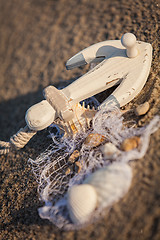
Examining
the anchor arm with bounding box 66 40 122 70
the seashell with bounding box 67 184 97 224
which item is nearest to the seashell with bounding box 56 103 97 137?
the anchor arm with bounding box 66 40 122 70

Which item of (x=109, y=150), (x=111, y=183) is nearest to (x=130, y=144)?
(x=109, y=150)

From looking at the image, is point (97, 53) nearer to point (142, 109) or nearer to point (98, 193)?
point (142, 109)

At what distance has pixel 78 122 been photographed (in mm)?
1338

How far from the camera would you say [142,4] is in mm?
1880

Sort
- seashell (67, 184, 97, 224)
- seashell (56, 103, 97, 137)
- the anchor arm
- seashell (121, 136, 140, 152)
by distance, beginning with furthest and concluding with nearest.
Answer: the anchor arm < seashell (56, 103, 97, 137) < seashell (121, 136, 140, 152) < seashell (67, 184, 97, 224)

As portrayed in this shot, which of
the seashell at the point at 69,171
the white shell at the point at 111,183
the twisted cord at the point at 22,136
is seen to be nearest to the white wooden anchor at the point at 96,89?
the twisted cord at the point at 22,136

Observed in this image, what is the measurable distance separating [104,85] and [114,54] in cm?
22

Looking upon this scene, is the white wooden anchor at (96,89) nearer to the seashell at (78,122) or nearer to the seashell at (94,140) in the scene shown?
the seashell at (78,122)

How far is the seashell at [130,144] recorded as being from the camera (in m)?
1.08

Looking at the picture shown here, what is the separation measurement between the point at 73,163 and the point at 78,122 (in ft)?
0.78

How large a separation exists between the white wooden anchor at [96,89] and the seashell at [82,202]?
0.42m

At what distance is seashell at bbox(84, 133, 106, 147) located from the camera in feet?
4.10

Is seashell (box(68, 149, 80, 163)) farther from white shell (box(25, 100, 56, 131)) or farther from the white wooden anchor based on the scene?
white shell (box(25, 100, 56, 131))

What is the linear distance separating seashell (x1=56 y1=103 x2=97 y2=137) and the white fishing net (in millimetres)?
33
